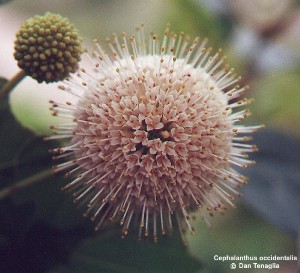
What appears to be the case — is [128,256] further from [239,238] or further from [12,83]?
[239,238]

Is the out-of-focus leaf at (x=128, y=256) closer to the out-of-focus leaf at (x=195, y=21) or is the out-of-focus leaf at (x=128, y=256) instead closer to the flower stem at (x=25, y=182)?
the flower stem at (x=25, y=182)

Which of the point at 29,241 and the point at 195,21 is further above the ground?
the point at 195,21

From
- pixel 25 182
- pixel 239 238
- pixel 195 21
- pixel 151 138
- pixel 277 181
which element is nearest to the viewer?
pixel 151 138

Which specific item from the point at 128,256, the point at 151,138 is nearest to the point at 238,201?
the point at 128,256

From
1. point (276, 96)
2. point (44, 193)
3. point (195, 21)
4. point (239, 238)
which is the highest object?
point (195, 21)

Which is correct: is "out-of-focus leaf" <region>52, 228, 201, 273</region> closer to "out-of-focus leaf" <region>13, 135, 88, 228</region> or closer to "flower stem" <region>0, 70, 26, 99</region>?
"out-of-focus leaf" <region>13, 135, 88, 228</region>

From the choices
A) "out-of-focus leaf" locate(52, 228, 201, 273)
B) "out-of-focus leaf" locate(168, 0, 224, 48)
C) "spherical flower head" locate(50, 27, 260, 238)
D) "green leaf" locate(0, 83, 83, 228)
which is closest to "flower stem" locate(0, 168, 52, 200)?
"green leaf" locate(0, 83, 83, 228)

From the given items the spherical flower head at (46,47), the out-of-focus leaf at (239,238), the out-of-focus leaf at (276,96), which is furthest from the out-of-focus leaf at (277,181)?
the spherical flower head at (46,47)

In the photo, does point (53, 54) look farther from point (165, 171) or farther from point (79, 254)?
point (79, 254)
